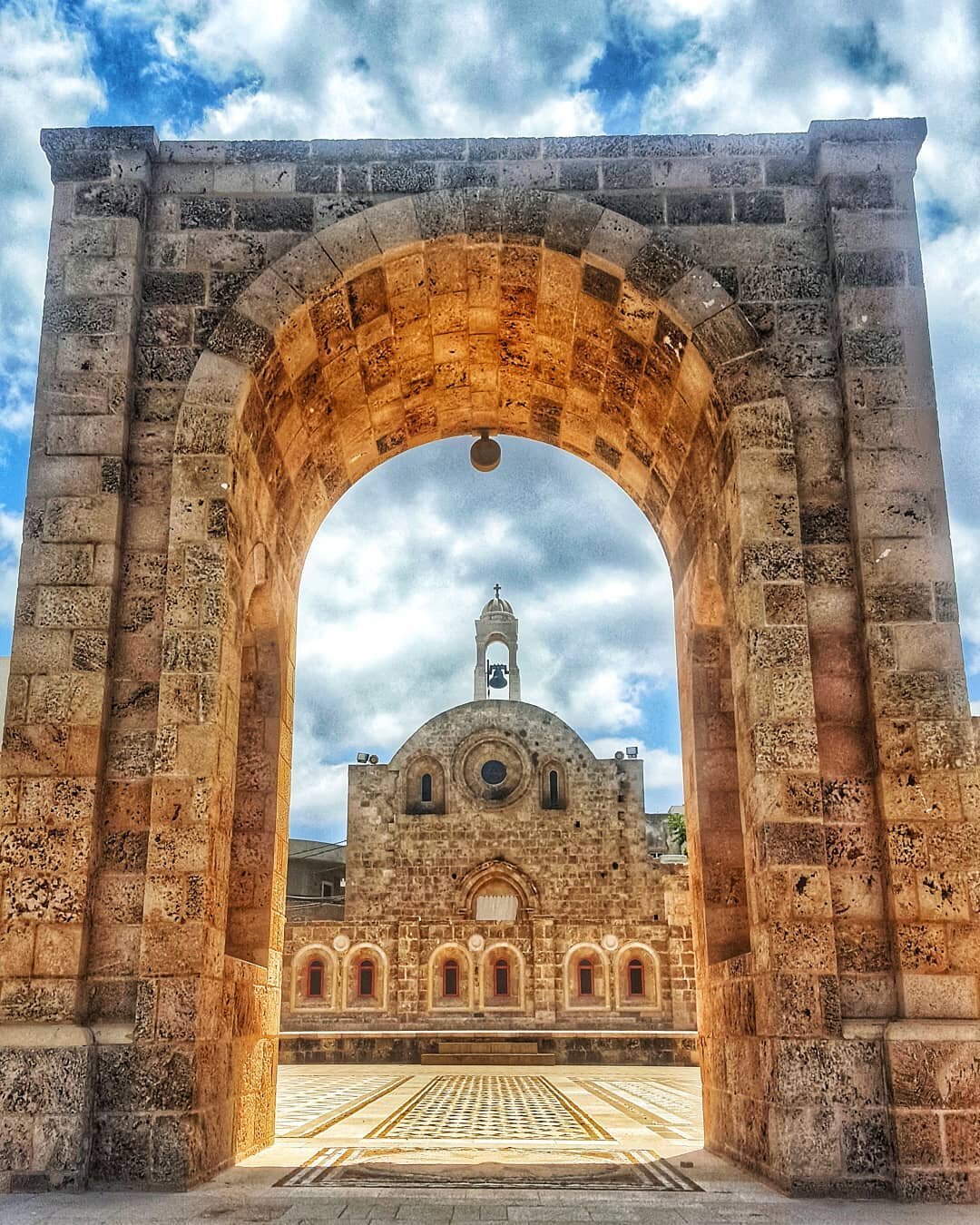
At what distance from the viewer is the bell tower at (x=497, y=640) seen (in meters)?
33.2

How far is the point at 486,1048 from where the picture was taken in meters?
19.7

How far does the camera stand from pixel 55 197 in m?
6.45

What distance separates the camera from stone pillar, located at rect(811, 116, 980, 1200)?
16.1 feet

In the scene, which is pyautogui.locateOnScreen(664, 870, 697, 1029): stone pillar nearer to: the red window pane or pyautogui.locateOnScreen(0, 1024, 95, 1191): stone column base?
the red window pane

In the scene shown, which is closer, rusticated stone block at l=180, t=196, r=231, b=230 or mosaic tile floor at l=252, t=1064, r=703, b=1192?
mosaic tile floor at l=252, t=1064, r=703, b=1192

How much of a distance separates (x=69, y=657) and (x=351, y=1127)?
183 inches

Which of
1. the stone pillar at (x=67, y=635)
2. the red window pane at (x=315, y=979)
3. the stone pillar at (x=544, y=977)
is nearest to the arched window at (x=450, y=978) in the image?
the stone pillar at (x=544, y=977)

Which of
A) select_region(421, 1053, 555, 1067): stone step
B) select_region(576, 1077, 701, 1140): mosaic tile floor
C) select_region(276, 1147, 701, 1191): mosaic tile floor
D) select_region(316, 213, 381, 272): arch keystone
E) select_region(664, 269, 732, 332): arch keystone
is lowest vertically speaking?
select_region(421, 1053, 555, 1067): stone step

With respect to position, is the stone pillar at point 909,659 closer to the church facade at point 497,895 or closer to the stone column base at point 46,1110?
the stone column base at point 46,1110

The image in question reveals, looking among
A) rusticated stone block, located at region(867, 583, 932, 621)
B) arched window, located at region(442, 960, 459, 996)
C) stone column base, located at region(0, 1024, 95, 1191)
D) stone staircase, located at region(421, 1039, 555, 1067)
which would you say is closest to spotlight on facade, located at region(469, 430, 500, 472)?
rusticated stone block, located at region(867, 583, 932, 621)

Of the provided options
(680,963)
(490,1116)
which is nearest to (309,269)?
(490,1116)

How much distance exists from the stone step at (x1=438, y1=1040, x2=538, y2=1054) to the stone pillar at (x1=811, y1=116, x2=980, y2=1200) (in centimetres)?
1564

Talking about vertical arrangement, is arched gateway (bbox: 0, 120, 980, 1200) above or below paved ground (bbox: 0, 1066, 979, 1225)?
above

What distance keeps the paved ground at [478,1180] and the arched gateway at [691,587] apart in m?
0.28
